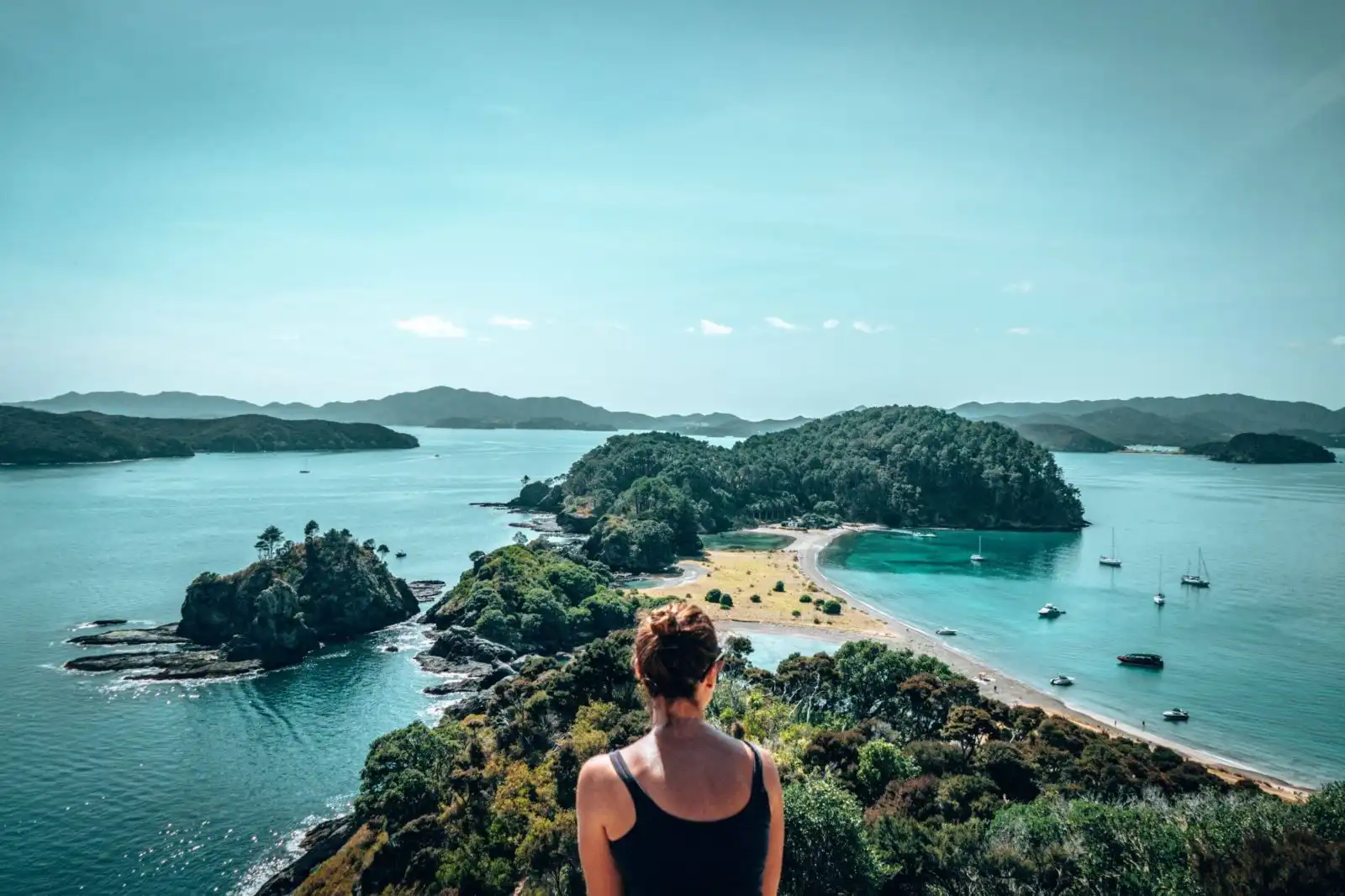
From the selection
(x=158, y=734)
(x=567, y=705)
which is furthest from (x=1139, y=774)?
(x=158, y=734)

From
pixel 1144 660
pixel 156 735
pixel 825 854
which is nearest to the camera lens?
pixel 825 854

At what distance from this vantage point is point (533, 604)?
193 feet

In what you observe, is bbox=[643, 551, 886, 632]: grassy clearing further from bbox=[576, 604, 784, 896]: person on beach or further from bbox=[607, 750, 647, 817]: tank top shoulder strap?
bbox=[607, 750, 647, 817]: tank top shoulder strap

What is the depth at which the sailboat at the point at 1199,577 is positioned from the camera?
7456 centimetres

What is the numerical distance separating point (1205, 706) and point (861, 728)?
29.1 metres

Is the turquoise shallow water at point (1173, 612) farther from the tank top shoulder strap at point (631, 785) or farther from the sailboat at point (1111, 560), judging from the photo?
the tank top shoulder strap at point (631, 785)

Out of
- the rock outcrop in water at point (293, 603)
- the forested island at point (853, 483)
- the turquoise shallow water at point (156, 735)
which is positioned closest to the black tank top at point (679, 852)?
the turquoise shallow water at point (156, 735)

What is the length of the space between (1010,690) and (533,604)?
33981 millimetres

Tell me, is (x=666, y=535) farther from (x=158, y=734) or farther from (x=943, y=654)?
(x=158, y=734)

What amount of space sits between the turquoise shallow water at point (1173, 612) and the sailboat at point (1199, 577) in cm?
92

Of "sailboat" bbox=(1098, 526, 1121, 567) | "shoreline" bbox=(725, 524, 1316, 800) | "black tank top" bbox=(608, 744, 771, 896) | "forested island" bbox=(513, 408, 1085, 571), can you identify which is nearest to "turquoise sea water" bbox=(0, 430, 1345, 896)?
"sailboat" bbox=(1098, 526, 1121, 567)

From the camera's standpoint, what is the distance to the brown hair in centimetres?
265

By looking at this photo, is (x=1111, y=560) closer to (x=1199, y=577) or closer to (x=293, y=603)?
(x=1199, y=577)

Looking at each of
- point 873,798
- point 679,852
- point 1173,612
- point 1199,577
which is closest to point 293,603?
point 873,798
